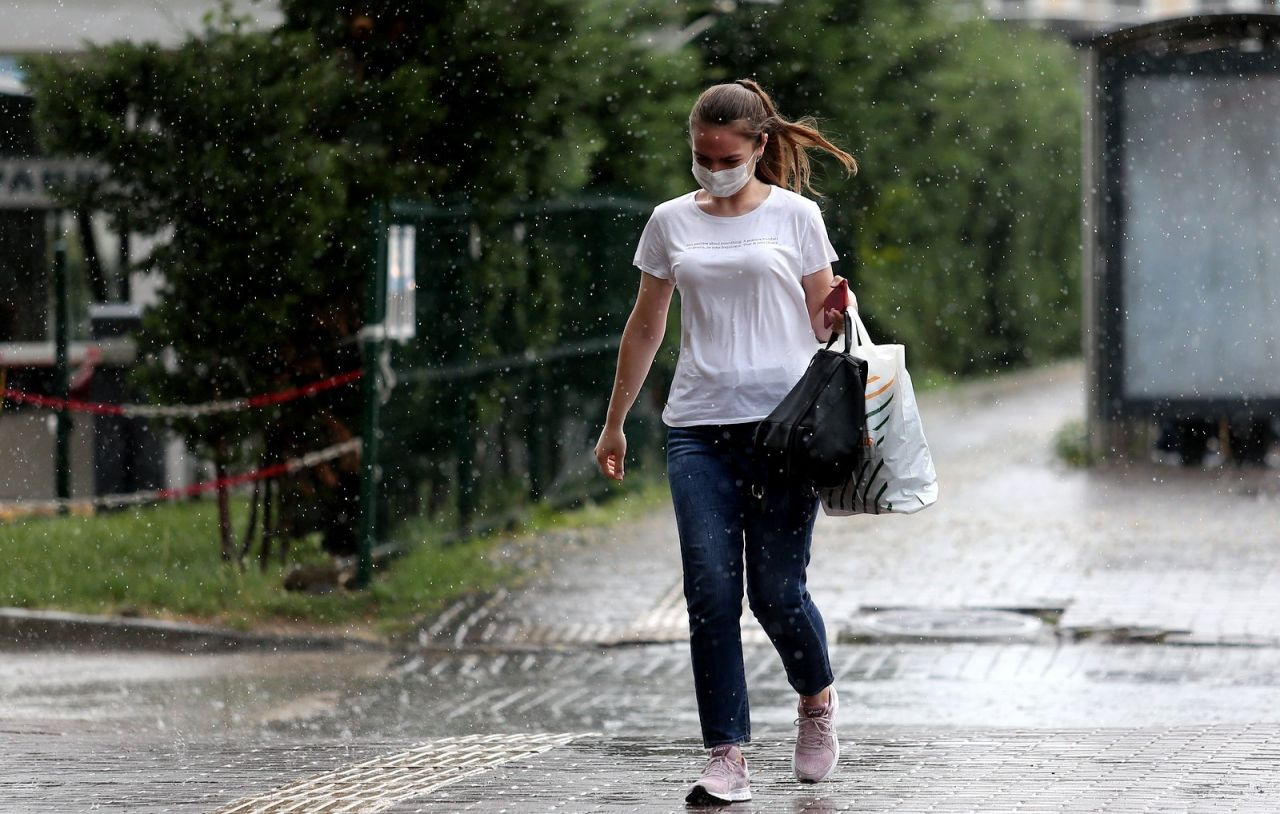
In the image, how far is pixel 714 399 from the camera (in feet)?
16.9

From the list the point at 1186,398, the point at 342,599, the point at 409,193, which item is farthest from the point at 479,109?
the point at 1186,398

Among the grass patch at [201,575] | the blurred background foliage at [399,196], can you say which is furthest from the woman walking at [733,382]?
the blurred background foliage at [399,196]

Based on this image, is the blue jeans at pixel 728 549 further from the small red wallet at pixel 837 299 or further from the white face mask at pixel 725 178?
the white face mask at pixel 725 178

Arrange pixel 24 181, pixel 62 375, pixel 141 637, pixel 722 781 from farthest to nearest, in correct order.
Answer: pixel 24 181 < pixel 62 375 < pixel 141 637 < pixel 722 781

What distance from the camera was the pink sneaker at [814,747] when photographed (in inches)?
212

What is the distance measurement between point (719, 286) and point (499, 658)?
13.7ft

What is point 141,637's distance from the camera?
9172 mm

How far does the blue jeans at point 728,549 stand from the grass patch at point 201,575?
4487mm


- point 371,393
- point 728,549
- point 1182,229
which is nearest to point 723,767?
point 728,549

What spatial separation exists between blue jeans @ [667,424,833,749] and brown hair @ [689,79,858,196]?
733 millimetres

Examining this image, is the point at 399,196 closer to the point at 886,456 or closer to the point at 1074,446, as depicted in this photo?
the point at 886,456

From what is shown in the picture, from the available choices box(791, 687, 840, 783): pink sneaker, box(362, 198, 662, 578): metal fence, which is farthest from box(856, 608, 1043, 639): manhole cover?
box(791, 687, 840, 783): pink sneaker

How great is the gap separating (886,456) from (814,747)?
0.83m

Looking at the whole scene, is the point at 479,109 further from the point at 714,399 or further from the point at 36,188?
the point at 714,399
